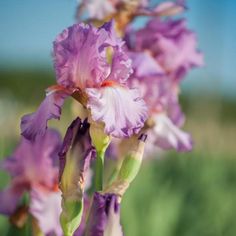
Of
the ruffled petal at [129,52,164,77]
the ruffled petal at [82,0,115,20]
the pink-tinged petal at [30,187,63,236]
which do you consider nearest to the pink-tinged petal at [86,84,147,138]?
the pink-tinged petal at [30,187,63,236]

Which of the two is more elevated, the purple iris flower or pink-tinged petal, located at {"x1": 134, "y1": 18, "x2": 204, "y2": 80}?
pink-tinged petal, located at {"x1": 134, "y1": 18, "x2": 204, "y2": 80}

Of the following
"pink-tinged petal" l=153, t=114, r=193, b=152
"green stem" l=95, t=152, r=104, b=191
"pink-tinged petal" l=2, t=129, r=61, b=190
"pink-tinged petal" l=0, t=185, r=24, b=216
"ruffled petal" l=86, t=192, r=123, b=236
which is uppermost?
"green stem" l=95, t=152, r=104, b=191

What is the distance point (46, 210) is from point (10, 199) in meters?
0.13

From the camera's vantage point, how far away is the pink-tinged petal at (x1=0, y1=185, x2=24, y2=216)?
1325mm

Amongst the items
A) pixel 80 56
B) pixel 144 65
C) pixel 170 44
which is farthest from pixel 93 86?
pixel 170 44

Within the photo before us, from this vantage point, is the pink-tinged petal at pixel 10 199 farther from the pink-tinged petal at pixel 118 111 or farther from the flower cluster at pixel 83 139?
the pink-tinged petal at pixel 118 111

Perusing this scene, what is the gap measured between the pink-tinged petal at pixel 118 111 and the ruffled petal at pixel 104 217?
3.4 inches

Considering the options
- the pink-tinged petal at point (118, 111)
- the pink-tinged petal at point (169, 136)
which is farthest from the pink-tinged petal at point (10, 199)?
the pink-tinged petal at point (118, 111)

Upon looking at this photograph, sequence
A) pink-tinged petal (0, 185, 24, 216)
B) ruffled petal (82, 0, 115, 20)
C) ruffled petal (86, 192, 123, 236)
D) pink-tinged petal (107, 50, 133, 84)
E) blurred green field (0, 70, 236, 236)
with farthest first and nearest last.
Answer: blurred green field (0, 70, 236, 236), ruffled petal (82, 0, 115, 20), pink-tinged petal (0, 185, 24, 216), pink-tinged petal (107, 50, 133, 84), ruffled petal (86, 192, 123, 236)

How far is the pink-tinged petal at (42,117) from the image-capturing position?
3.00 ft

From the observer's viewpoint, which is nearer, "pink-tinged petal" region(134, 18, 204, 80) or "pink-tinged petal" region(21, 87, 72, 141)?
"pink-tinged petal" region(21, 87, 72, 141)

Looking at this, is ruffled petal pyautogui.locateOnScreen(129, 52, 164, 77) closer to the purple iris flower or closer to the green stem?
the purple iris flower

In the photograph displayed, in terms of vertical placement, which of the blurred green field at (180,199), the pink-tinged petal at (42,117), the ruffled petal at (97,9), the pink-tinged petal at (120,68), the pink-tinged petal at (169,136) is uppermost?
the ruffled petal at (97,9)

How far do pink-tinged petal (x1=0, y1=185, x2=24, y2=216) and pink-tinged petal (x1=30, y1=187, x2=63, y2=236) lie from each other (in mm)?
62
